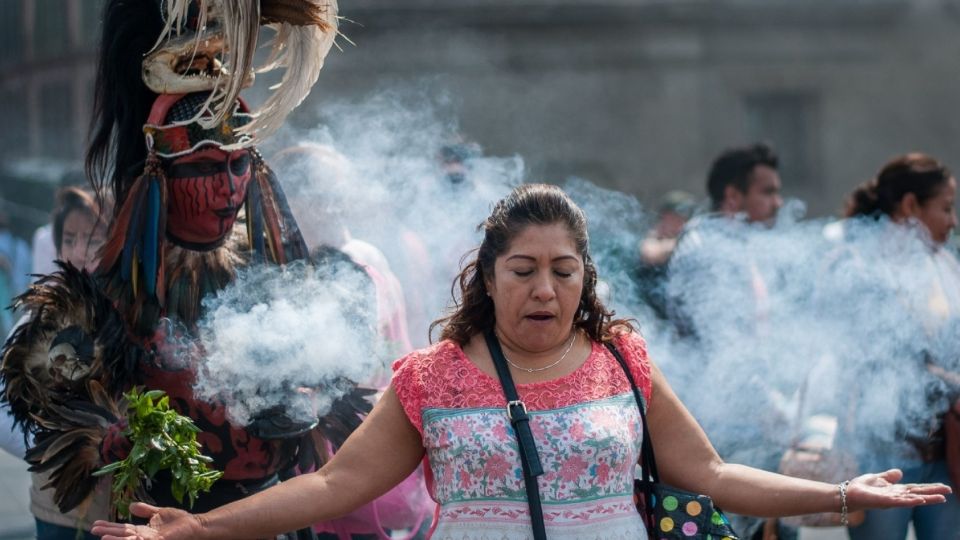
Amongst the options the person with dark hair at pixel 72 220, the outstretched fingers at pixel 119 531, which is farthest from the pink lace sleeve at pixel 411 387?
the person with dark hair at pixel 72 220

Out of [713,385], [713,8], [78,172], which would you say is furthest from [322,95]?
[713,385]

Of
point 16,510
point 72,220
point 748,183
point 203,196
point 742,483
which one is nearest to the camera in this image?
point 742,483

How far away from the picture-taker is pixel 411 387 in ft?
10.7

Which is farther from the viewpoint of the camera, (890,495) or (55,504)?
(55,504)

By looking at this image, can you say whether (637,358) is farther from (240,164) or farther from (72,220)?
(72,220)

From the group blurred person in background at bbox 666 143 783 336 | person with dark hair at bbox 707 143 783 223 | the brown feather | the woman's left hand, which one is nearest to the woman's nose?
the woman's left hand

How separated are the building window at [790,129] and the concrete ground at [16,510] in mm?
15588

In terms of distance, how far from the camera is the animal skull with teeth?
389 centimetres

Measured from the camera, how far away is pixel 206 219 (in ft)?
13.3

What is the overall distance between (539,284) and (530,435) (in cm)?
39

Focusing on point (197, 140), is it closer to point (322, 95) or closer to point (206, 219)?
point (206, 219)

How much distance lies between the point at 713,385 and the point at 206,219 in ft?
7.93

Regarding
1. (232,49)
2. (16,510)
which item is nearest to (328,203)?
(232,49)

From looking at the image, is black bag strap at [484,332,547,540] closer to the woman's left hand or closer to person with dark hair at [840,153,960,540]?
the woman's left hand
